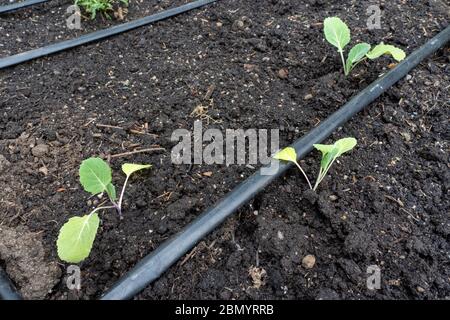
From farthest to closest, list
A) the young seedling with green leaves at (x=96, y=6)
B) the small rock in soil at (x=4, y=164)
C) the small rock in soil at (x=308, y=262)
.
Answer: the young seedling with green leaves at (x=96, y=6) → the small rock in soil at (x=4, y=164) → the small rock in soil at (x=308, y=262)

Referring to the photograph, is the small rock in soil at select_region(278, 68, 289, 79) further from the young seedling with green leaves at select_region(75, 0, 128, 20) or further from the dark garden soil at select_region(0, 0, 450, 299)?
the young seedling with green leaves at select_region(75, 0, 128, 20)

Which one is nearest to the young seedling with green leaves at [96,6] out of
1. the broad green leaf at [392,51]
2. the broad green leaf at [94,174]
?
the broad green leaf at [94,174]

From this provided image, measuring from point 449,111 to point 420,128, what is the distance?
198mm

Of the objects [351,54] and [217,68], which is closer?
[351,54]

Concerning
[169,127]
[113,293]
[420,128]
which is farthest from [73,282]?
[420,128]

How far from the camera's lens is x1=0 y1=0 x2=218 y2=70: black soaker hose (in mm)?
2104

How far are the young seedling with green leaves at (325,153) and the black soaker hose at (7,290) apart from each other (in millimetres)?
972

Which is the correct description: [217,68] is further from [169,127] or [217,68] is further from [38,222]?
[38,222]

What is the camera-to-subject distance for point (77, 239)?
4.00 ft

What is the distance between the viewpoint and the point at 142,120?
181cm

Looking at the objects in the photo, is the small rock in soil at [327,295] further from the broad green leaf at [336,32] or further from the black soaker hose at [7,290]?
the broad green leaf at [336,32]

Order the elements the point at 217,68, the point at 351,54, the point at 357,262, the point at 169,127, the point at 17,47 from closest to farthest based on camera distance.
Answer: the point at 357,262 → the point at 169,127 → the point at 351,54 → the point at 217,68 → the point at 17,47

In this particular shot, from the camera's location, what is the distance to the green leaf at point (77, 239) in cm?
121

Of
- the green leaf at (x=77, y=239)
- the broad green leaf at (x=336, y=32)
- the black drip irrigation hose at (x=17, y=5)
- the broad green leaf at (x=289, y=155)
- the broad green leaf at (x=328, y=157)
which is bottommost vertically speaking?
the broad green leaf at (x=328, y=157)
